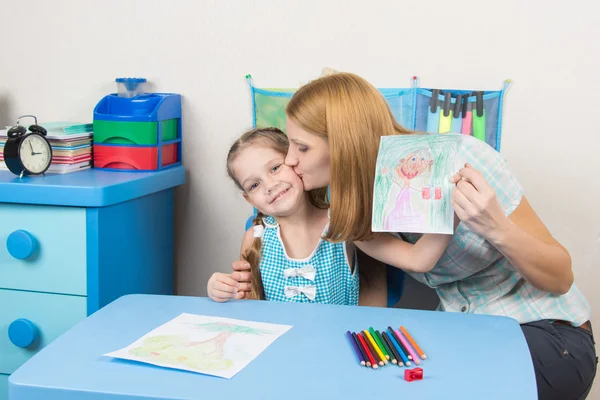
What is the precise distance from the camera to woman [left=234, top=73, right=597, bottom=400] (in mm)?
1362

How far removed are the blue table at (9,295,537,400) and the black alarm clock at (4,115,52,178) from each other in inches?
31.0

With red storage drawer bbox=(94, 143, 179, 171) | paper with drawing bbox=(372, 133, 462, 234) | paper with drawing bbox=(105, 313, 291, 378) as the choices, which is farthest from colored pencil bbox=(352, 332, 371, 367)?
red storage drawer bbox=(94, 143, 179, 171)

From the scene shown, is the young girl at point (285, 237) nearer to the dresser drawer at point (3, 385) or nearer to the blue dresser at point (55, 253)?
the blue dresser at point (55, 253)

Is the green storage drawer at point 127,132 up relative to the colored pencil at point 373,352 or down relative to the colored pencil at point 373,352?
up

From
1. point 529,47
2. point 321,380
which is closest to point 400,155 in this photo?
point 321,380

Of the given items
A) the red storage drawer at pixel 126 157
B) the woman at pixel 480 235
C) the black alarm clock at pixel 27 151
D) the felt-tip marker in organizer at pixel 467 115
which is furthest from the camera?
the red storage drawer at pixel 126 157

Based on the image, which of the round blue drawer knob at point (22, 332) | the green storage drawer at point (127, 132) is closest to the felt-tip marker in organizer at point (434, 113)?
the green storage drawer at point (127, 132)

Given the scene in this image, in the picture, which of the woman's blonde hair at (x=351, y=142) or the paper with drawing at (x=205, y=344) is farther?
the woman's blonde hair at (x=351, y=142)

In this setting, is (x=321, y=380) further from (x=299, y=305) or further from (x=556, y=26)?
(x=556, y=26)

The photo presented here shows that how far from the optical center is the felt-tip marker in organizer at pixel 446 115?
1.92 m

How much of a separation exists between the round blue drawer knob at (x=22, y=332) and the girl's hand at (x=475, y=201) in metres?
1.14

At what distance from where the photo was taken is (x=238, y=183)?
63.9 inches

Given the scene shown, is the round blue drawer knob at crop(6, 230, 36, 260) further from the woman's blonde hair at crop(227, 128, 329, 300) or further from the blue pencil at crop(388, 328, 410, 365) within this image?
the blue pencil at crop(388, 328, 410, 365)

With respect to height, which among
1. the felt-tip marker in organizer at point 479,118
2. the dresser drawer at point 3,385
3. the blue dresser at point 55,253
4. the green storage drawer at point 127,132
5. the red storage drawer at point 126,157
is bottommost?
the dresser drawer at point 3,385
